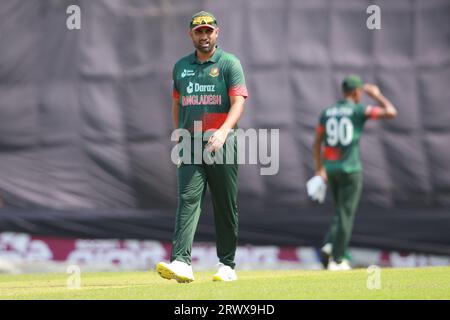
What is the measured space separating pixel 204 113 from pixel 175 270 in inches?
52.5

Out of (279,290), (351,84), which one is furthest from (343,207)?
(279,290)

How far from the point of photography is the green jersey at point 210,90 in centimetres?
891

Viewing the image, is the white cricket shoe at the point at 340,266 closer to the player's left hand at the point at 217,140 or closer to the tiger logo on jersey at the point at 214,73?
the tiger logo on jersey at the point at 214,73

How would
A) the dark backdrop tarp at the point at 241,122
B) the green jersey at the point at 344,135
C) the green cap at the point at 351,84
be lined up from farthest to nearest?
the dark backdrop tarp at the point at 241,122, the green cap at the point at 351,84, the green jersey at the point at 344,135

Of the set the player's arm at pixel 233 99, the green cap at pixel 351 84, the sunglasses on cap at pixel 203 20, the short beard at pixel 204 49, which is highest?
the green cap at pixel 351 84

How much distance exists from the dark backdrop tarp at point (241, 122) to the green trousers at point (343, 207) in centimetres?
212

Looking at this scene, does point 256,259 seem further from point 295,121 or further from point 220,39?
point 220,39

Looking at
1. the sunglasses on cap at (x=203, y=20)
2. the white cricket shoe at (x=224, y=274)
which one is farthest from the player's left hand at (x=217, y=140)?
the white cricket shoe at (x=224, y=274)

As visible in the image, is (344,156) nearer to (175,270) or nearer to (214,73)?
(214,73)

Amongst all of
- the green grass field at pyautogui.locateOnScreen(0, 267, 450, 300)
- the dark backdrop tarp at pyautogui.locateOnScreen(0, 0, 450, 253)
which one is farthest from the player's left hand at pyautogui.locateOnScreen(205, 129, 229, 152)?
the dark backdrop tarp at pyautogui.locateOnScreen(0, 0, 450, 253)

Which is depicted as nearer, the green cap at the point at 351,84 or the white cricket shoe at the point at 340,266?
the white cricket shoe at the point at 340,266

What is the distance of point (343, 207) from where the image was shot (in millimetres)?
12312

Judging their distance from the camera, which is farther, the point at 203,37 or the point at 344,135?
the point at 344,135

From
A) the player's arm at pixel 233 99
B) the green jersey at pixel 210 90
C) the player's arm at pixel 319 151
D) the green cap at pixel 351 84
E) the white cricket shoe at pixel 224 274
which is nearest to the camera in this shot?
the player's arm at pixel 233 99
